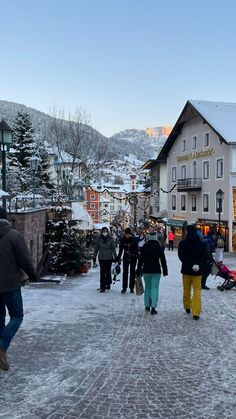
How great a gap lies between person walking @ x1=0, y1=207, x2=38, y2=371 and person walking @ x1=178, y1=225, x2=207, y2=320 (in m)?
3.88

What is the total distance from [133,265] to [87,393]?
7.33 metres

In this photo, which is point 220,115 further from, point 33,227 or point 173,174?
point 33,227

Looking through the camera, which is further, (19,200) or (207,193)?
(207,193)

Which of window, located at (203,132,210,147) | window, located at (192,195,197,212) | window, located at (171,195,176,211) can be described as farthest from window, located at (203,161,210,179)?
window, located at (171,195,176,211)

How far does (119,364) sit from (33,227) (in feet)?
30.1

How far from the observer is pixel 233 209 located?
39281 mm

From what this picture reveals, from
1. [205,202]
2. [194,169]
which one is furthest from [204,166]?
[205,202]

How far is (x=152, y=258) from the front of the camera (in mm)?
9125

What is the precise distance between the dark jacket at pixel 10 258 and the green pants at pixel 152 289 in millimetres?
3954

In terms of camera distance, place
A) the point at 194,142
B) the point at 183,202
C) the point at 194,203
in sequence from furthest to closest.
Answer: the point at 183,202 < the point at 194,203 < the point at 194,142

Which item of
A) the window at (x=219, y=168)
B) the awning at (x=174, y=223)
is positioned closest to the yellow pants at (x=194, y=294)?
the window at (x=219, y=168)

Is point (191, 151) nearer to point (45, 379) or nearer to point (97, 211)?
point (45, 379)

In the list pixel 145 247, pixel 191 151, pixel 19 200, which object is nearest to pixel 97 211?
pixel 191 151

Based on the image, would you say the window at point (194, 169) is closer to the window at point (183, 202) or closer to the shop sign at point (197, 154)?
the shop sign at point (197, 154)
